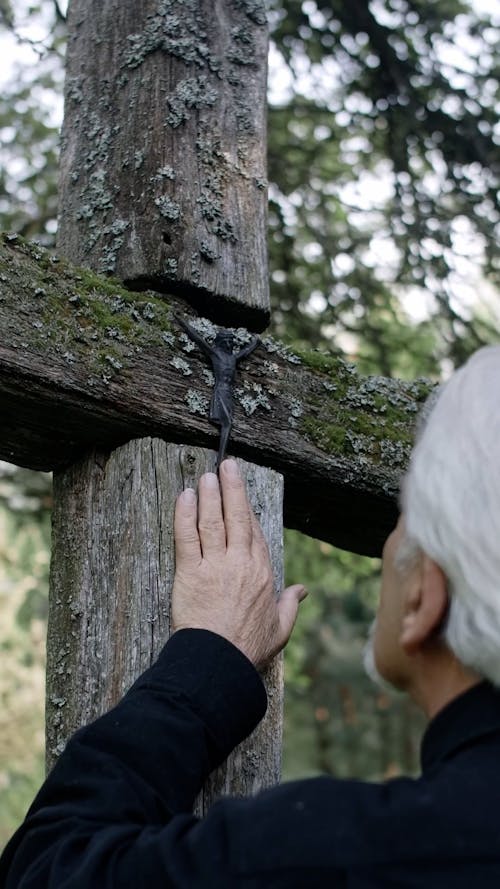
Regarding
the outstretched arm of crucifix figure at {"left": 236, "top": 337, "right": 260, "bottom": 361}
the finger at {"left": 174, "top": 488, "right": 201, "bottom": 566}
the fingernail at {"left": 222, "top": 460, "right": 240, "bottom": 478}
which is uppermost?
the outstretched arm of crucifix figure at {"left": 236, "top": 337, "right": 260, "bottom": 361}

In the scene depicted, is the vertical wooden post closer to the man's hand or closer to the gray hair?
the man's hand

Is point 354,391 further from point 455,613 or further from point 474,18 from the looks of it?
point 474,18

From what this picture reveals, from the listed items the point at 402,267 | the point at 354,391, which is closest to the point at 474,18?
the point at 402,267

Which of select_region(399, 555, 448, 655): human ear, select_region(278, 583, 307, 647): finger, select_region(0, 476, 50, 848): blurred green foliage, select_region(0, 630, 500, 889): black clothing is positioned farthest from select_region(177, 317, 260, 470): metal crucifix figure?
select_region(0, 476, 50, 848): blurred green foliage

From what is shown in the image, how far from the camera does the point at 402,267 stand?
16.3 feet

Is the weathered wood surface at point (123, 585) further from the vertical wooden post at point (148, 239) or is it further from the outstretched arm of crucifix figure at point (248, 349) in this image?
the outstretched arm of crucifix figure at point (248, 349)

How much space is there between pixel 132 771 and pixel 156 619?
47 centimetres

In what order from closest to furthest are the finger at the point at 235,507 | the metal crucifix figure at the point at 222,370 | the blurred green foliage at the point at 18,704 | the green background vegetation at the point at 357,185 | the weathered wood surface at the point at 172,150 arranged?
the finger at the point at 235,507 → the metal crucifix figure at the point at 222,370 → the weathered wood surface at the point at 172,150 → the green background vegetation at the point at 357,185 → the blurred green foliage at the point at 18,704

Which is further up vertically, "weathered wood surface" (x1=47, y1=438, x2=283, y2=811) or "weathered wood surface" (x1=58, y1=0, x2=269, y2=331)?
"weathered wood surface" (x1=58, y1=0, x2=269, y2=331)

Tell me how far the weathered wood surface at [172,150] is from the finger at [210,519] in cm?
58

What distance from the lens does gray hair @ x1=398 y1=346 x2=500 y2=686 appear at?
1.40m

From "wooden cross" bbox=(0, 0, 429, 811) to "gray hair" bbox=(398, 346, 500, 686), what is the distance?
0.78 meters

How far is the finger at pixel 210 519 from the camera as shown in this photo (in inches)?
83.2

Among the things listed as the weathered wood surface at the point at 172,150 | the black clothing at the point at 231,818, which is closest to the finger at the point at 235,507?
the black clothing at the point at 231,818
